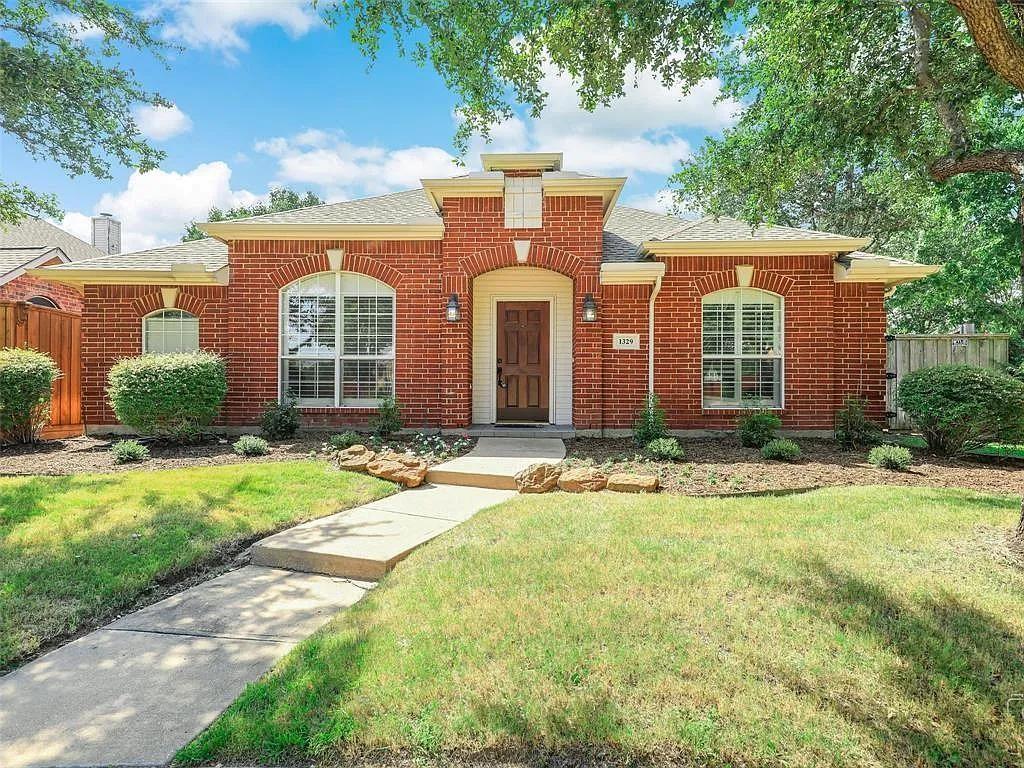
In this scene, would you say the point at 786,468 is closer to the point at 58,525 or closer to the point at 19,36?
the point at 58,525

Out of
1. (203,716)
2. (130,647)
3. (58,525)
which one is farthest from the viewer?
(58,525)

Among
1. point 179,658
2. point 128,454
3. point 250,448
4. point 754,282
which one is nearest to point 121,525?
point 179,658

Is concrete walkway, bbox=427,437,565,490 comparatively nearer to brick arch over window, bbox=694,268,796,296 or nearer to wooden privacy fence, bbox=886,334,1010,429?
brick arch over window, bbox=694,268,796,296

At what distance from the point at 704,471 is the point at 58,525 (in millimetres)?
6388

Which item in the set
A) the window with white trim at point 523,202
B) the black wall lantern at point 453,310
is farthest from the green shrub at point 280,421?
the window with white trim at point 523,202

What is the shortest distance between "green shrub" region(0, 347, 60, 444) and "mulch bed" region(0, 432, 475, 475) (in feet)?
0.86

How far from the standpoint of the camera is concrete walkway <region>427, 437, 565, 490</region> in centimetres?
631

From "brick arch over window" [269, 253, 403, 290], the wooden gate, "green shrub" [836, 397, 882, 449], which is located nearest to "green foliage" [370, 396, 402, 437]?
"brick arch over window" [269, 253, 403, 290]

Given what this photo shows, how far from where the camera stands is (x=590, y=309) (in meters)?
8.73

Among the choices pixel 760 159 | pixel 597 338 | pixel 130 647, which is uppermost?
pixel 760 159

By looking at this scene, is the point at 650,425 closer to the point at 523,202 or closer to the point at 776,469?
the point at 776,469

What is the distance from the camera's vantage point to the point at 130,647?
278 cm

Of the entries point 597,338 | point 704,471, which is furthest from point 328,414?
point 704,471

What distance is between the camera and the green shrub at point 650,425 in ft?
26.6
